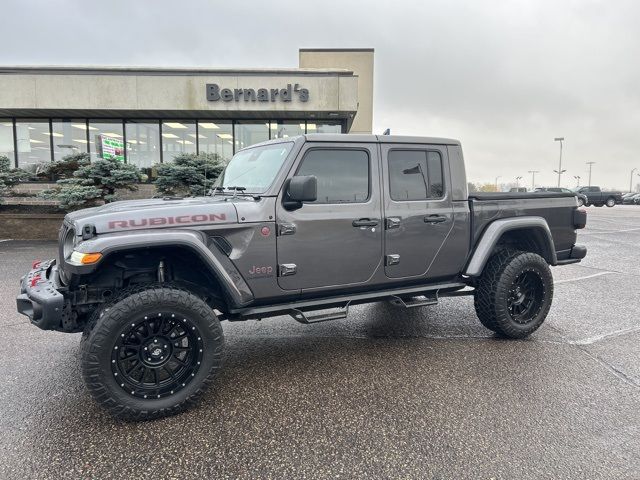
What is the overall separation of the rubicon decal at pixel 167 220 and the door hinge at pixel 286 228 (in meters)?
0.44

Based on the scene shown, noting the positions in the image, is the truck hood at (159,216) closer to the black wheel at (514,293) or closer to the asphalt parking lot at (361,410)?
the asphalt parking lot at (361,410)

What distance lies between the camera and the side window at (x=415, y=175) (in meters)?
4.01

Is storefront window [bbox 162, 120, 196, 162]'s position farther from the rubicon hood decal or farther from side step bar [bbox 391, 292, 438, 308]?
side step bar [bbox 391, 292, 438, 308]

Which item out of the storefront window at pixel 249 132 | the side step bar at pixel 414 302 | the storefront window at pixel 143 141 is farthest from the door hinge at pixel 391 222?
the storefront window at pixel 143 141

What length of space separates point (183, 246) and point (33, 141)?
17.3 m

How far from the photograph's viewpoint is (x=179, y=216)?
311cm

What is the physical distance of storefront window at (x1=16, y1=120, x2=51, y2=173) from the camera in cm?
1644

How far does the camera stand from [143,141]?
16516mm

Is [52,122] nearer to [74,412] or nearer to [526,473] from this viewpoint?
[74,412]

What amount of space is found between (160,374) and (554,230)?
4.41 metres

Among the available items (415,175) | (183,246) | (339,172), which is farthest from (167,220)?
(415,175)

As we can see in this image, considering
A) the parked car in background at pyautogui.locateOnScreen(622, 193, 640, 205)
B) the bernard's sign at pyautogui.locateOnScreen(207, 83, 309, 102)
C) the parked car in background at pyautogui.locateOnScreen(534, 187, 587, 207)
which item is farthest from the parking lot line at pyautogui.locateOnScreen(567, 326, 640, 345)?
the parked car in background at pyautogui.locateOnScreen(622, 193, 640, 205)

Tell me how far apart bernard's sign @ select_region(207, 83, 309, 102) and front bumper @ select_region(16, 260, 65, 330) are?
12.7 m

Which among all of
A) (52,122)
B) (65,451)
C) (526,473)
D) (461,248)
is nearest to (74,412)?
(65,451)
